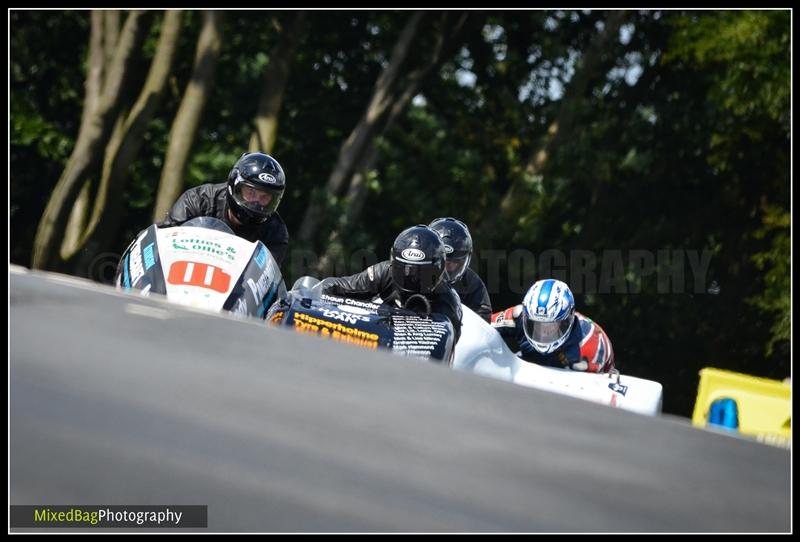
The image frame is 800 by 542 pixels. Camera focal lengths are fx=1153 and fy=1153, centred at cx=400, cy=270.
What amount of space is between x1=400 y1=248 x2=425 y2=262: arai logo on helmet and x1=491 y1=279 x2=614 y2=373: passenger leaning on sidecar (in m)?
1.87

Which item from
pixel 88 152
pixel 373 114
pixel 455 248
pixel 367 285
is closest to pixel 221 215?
pixel 367 285

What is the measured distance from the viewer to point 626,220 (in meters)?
26.0

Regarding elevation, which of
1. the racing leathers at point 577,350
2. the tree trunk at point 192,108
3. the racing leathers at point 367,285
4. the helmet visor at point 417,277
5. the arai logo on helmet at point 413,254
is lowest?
the racing leathers at point 577,350

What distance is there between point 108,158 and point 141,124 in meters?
0.81

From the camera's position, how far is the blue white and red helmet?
9.31 m

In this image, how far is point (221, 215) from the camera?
29.5ft

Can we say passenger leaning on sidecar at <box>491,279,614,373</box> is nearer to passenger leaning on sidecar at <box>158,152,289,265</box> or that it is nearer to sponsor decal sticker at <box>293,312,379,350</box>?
passenger leaning on sidecar at <box>158,152,289,265</box>

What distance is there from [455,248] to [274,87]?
11.2m

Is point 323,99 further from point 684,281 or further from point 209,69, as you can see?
point 684,281

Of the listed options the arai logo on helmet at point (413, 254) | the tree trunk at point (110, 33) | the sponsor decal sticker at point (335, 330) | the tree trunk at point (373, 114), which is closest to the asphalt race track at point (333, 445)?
the sponsor decal sticker at point (335, 330)

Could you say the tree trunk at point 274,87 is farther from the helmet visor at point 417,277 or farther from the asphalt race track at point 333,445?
the asphalt race track at point 333,445

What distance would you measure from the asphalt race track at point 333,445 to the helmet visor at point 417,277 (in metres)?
4.50

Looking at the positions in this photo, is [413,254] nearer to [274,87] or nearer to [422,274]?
[422,274]

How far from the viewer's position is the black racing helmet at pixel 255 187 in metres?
8.30
